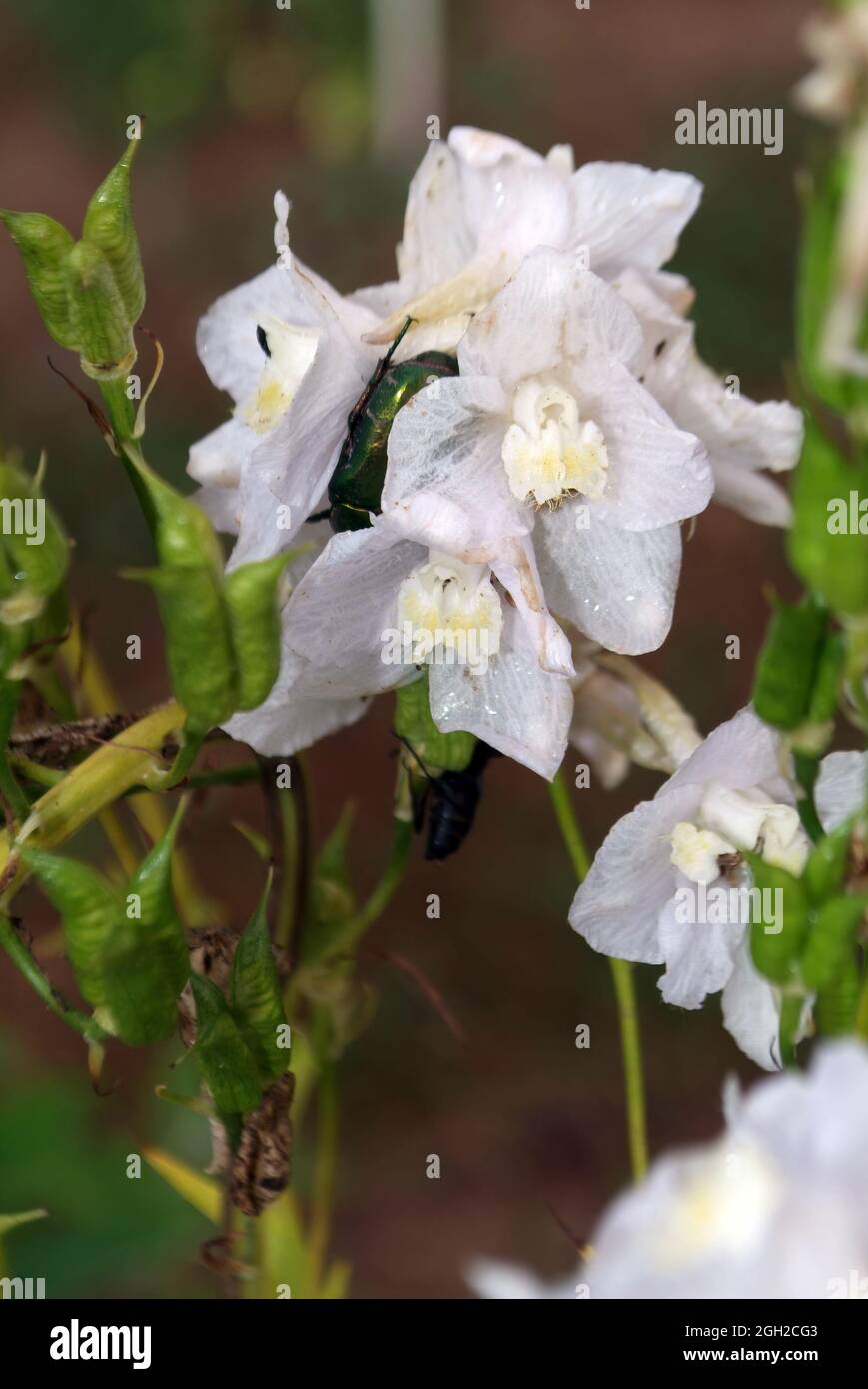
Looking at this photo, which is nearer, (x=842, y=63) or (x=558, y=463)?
(x=842, y=63)

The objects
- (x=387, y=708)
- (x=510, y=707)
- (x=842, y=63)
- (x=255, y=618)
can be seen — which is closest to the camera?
(x=842, y=63)

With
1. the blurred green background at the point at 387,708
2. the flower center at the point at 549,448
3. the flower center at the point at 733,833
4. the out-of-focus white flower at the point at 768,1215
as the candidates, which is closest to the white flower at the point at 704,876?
the flower center at the point at 733,833

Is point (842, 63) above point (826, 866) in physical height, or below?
above

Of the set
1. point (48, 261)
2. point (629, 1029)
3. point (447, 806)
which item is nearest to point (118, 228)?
point (48, 261)

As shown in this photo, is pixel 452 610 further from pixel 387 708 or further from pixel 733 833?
pixel 387 708

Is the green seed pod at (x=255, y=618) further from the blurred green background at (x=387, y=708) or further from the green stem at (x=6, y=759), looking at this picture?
the blurred green background at (x=387, y=708)

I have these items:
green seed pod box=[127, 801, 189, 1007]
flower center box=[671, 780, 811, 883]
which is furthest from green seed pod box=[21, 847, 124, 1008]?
flower center box=[671, 780, 811, 883]

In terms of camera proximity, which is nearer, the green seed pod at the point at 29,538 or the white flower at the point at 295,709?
the green seed pod at the point at 29,538
